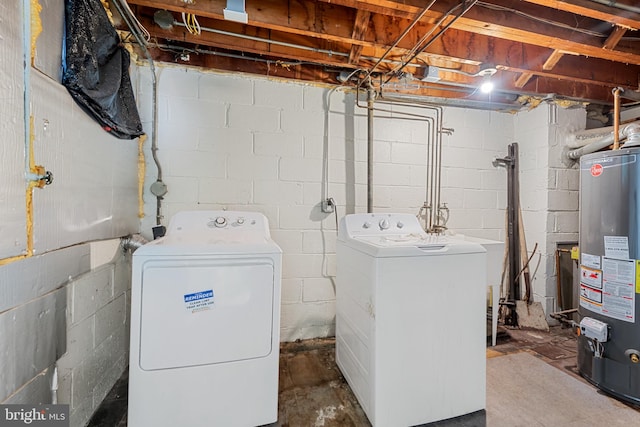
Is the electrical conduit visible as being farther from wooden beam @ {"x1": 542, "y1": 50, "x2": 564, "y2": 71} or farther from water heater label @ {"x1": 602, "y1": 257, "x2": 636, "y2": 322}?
wooden beam @ {"x1": 542, "y1": 50, "x2": 564, "y2": 71}

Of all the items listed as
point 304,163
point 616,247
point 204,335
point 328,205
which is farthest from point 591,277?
point 204,335

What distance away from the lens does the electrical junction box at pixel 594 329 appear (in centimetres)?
170

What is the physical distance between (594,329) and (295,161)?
7.55 ft

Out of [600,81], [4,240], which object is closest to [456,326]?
[4,240]

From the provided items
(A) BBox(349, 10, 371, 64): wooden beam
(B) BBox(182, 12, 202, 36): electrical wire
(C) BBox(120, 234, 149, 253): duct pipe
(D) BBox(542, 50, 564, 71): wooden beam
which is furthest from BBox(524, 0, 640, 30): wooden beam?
(C) BBox(120, 234, 149, 253): duct pipe

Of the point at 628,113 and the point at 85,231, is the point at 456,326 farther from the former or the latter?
the point at 628,113

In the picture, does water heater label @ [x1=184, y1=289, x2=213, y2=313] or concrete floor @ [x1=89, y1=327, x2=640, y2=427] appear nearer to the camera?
water heater label @ [x1=184, y1=289, x2=213, y2=313]

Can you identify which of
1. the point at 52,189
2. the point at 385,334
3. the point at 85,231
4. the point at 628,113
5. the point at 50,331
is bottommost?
the point at 385,334

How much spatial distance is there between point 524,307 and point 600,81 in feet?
6.86

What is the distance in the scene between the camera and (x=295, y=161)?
2.38 metres

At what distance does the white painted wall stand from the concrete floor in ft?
1.45

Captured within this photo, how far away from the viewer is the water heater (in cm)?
161

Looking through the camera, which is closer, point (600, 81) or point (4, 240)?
→ point (4, 240)

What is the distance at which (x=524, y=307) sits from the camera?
2730 millimetres
